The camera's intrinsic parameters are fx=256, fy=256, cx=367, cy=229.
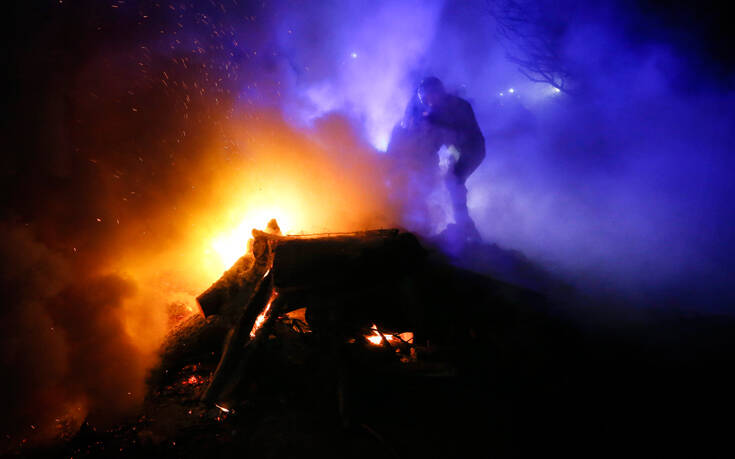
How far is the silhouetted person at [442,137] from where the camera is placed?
1183 cm

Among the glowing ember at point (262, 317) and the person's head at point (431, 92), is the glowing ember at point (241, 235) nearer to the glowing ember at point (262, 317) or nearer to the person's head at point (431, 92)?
the glowing ember at point (262, 317)

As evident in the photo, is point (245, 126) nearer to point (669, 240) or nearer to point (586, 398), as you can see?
point (586, 398)

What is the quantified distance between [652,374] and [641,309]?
5.08 meters

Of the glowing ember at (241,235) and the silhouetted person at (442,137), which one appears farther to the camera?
the silhouetted person at (442,137)

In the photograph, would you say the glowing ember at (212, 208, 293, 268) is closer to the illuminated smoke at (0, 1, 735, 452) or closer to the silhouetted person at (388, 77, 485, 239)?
the illuminated smoke at (0, 1, 735, 452)

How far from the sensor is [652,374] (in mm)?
4801

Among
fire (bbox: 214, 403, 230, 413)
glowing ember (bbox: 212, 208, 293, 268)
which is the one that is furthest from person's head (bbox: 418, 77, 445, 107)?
fire (bbox: 214, 403, 230, 413)

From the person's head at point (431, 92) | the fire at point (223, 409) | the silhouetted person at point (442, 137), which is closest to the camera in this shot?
the fire at point (223, 409)

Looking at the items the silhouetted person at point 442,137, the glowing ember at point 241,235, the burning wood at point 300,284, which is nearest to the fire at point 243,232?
the glowing ember at point 241,235

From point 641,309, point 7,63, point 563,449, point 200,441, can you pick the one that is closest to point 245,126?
point 7,63

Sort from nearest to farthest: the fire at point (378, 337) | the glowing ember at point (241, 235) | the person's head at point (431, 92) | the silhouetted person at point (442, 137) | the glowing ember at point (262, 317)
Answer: the glowing ember at point (262, 317) → the fire at point (378, 337) → the glowing ember at point (241, 235) → the silhouetted person at point (442, 137) → the person's head at point (431, 92)

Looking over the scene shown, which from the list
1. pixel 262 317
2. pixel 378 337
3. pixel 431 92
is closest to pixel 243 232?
pixel 262 317

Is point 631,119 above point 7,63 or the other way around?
above

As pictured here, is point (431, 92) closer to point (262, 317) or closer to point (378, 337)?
point (378, 337)
